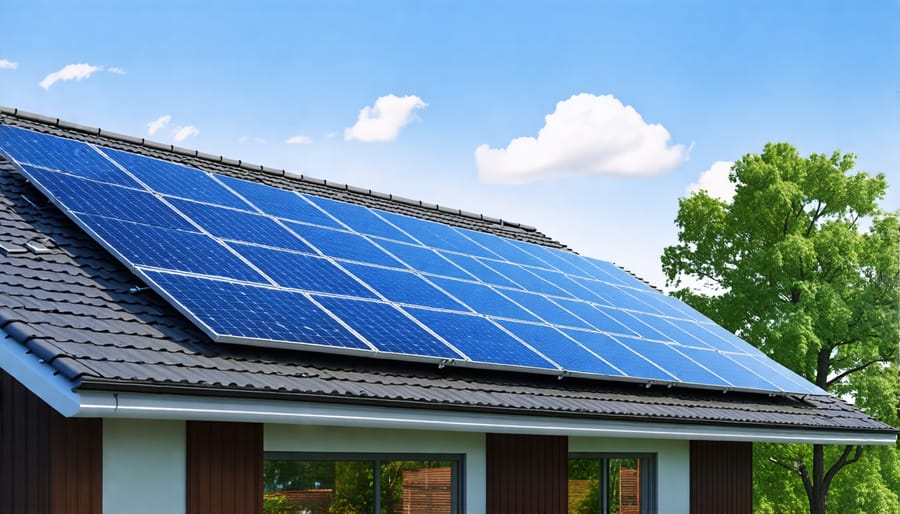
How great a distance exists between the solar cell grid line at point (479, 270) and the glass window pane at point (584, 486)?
101 inches

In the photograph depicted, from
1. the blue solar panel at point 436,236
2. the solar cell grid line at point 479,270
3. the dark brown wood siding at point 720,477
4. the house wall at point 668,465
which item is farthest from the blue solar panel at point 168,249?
the dark brown wood siding at point 720,477

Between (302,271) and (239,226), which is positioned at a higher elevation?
(239,226)

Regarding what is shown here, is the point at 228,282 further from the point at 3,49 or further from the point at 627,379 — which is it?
the point at 3,49

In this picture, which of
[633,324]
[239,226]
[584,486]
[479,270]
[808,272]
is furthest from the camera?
[808,272]

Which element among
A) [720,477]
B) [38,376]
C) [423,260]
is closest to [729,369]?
[720,477]

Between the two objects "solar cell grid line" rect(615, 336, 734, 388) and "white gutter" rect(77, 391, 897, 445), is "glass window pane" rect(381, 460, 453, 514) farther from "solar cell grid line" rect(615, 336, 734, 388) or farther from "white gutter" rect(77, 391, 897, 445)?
"solar cell grid line" rect(615, 336, 734, 388)

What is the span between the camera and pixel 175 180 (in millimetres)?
12867

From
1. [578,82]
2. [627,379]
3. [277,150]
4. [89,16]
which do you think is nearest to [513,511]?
[627,379]

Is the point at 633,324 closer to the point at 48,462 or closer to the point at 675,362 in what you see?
the point at 675,362

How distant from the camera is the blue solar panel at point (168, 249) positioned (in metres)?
10.1

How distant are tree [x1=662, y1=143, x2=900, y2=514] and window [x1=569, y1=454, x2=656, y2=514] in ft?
67.4

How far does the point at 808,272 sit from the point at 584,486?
24.5 m

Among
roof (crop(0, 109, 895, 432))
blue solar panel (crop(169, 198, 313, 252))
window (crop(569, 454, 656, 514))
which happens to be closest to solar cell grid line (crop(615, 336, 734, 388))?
roof (crop(0, 109, 895, 432))

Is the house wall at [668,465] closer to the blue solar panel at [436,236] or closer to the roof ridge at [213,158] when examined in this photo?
the blue solar panel at [436,236]
